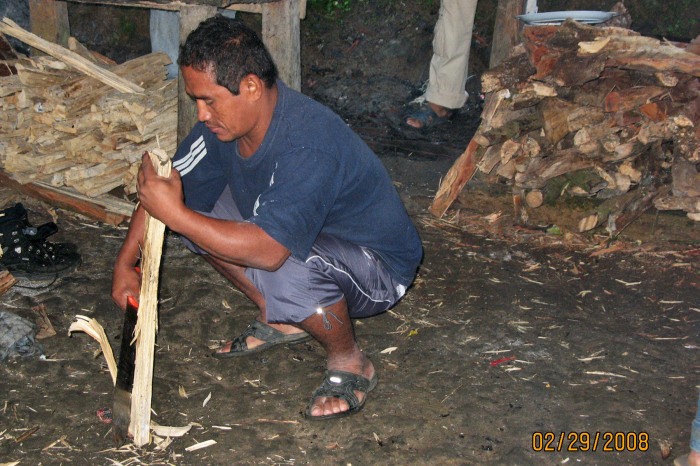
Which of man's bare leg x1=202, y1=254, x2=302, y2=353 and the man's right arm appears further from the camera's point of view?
man's bare leg x1=202, y1=254, x2=302, y2=353

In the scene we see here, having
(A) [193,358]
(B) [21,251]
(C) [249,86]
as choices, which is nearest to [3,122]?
(B) [21,251]

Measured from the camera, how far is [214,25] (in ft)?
9.21

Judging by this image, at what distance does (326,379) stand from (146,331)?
2.62ft

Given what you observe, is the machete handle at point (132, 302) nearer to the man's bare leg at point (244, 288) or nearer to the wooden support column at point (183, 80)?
the man's bare leg at point (244, 288)

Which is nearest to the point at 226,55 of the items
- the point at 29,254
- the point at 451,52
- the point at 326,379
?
the point at 326,379

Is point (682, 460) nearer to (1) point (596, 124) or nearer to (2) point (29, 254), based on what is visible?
(1) point (596, 124)

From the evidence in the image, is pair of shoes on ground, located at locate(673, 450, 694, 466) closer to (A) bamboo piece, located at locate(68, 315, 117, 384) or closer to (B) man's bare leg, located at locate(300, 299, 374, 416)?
(B) man's bare leg, located at locate(300, 299, 374, 416)

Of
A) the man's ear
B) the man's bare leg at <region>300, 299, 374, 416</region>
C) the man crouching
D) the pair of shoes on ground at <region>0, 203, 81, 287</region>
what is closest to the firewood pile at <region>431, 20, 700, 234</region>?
the man crouching

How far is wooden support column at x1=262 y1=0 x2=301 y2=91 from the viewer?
200 inches

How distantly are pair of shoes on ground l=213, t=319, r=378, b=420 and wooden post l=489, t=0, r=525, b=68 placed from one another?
365cm

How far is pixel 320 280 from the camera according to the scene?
117 inches
